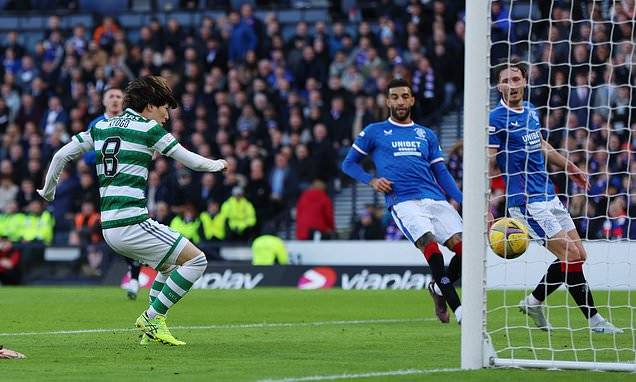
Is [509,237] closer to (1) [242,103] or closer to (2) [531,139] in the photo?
(2) [531,139]

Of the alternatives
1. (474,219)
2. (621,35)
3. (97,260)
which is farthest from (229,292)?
(474,219)

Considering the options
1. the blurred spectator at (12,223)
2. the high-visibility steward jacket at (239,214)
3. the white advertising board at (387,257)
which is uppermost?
the high-visibility steward jacket at (239,214)

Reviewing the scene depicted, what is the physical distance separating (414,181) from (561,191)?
7.60 meters

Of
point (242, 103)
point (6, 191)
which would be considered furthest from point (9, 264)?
point (242, 103)

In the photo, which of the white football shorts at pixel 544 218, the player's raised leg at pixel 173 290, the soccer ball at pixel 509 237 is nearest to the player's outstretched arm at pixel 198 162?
the player's raised leg at pixel 173 290

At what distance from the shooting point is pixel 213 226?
74.7ft

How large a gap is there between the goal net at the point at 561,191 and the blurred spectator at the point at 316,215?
3.95 m

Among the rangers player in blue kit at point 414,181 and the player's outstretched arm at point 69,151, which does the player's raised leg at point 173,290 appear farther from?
the rangers player in blue kit at point 414,181

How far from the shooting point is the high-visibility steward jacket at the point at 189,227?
22.7m

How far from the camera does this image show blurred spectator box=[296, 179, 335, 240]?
22438 mm

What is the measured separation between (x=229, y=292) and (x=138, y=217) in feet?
30.8

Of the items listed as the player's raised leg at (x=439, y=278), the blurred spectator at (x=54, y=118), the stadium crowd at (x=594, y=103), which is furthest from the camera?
the blurred spectator at (x=54, y=118)

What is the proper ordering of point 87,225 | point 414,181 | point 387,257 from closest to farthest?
1. point 414,181
2. point 387,257
3. point 87,225

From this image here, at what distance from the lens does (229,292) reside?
19.0 meters
